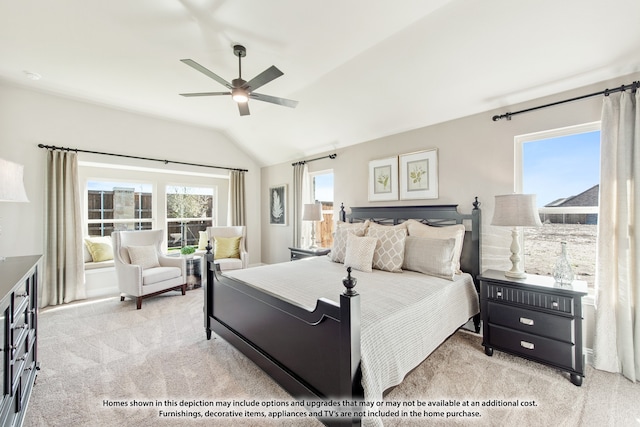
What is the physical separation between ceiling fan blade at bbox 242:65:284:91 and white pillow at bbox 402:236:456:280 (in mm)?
2062

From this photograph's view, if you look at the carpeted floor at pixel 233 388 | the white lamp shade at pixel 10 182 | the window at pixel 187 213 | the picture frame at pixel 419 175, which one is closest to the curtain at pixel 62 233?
the carpeted floor at pixel 233 388

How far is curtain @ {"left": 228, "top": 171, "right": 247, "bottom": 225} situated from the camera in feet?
18.9

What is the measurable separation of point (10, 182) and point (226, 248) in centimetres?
322

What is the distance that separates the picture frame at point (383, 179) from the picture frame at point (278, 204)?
220 cm

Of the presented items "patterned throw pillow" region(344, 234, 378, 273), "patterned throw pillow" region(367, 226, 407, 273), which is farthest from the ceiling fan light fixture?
"patterned throw pillow" region(367, 226, 407, 273)

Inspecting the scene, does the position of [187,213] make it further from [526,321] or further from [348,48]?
[526,321]

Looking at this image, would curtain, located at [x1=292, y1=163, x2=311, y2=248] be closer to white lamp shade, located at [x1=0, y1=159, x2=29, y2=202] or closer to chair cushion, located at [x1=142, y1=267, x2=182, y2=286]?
chair cushion, located at [x1=142, y1=267, x2=182, y2=286]

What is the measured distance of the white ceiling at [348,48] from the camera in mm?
2127

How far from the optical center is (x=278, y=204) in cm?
588

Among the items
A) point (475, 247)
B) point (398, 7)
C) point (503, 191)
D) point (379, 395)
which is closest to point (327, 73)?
point (398, 7)

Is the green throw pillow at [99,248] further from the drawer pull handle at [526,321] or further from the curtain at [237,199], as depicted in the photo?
the drawer pull handle at [526,321]

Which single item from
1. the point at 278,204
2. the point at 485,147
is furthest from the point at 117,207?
the point at 485,147

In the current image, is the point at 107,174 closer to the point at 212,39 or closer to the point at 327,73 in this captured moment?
the point at 212,39

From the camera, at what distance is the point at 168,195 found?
5.42m
